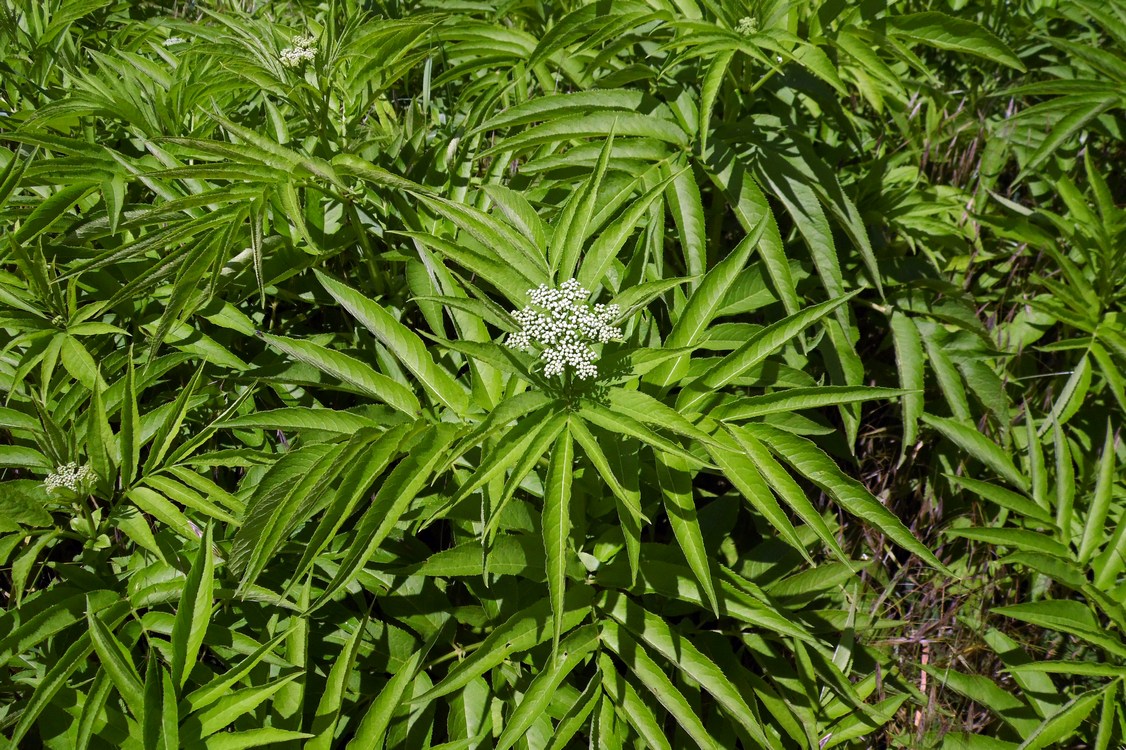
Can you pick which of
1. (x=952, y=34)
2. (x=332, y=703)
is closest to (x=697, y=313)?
(x=952, y=34)

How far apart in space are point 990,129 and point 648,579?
2524mm

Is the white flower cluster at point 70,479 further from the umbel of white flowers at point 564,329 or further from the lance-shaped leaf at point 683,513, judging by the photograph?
the lance-shaped leaf at point 683,513

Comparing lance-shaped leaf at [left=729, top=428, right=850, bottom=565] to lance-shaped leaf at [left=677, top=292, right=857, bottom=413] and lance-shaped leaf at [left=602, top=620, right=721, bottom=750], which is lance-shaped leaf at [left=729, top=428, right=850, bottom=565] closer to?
lance-shaped leaf at [left=677, top=292, right=857, bottom=413]

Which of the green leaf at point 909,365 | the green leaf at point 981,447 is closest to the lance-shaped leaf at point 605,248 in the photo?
the green leaf at point 909,365

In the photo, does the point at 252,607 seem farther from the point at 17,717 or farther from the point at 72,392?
the point at 72,392

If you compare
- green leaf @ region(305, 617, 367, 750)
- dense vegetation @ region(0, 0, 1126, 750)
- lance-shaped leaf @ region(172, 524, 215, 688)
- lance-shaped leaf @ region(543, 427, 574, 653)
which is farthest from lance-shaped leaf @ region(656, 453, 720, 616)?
lance-shaped leaf @ region(172, 524, 215, 688)

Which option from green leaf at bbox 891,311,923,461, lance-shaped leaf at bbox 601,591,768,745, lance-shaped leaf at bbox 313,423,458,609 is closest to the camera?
lance-shaped leaf at bbox 313,423,458,609

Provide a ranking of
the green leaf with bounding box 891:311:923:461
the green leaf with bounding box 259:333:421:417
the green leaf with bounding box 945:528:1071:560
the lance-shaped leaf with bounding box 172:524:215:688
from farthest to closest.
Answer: the green leaf with bounding box 891:311:923:461 → the green leaf with bounding box 945:528:1071:560 → the green leaf with bounding box 259:333:421:417 → the lance-shaped leaf with bounding box 172:524:215:688

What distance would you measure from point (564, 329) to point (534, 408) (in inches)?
6.5

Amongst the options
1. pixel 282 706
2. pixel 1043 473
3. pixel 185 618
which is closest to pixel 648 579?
pixel 282 706

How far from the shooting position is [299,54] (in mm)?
1842

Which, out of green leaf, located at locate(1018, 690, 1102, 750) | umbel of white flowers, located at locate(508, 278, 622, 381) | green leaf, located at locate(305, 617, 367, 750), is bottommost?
green leaf, located at locate(1018, 690, 1102, 750)

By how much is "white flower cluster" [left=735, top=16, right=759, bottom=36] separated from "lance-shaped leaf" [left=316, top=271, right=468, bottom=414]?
106cm

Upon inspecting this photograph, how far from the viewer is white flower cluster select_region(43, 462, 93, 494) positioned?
167cm
